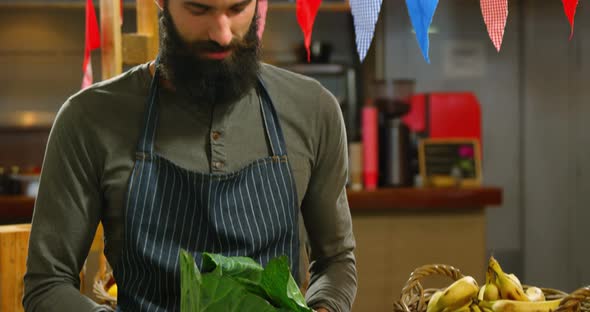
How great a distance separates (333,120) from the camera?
1.63m

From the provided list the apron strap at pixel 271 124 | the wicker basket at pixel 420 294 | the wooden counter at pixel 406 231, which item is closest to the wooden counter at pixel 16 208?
the wooden counter at pixel 406 231

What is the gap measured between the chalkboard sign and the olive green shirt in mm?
2289

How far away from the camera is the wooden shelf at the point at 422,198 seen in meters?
3.48

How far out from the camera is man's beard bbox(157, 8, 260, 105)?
143 centimetres

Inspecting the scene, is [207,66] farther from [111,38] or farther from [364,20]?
[111,38]

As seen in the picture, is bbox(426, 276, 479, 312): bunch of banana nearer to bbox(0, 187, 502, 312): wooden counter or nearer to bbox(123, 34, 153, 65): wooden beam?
bbox(123, 34, 153, 65): wooden beam

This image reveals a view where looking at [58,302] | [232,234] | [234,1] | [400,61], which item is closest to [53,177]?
[58,302]

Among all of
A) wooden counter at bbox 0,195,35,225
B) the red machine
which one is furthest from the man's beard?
the red machine

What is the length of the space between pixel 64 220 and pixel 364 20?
72cm

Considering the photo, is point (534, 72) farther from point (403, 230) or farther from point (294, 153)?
point (294, 153)

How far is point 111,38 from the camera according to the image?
1.88 meters

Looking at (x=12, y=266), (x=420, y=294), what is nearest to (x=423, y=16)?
(x=420, y=294)

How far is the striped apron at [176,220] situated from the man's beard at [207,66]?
7 centimetres

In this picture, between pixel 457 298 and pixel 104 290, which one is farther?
pixel 104 290
